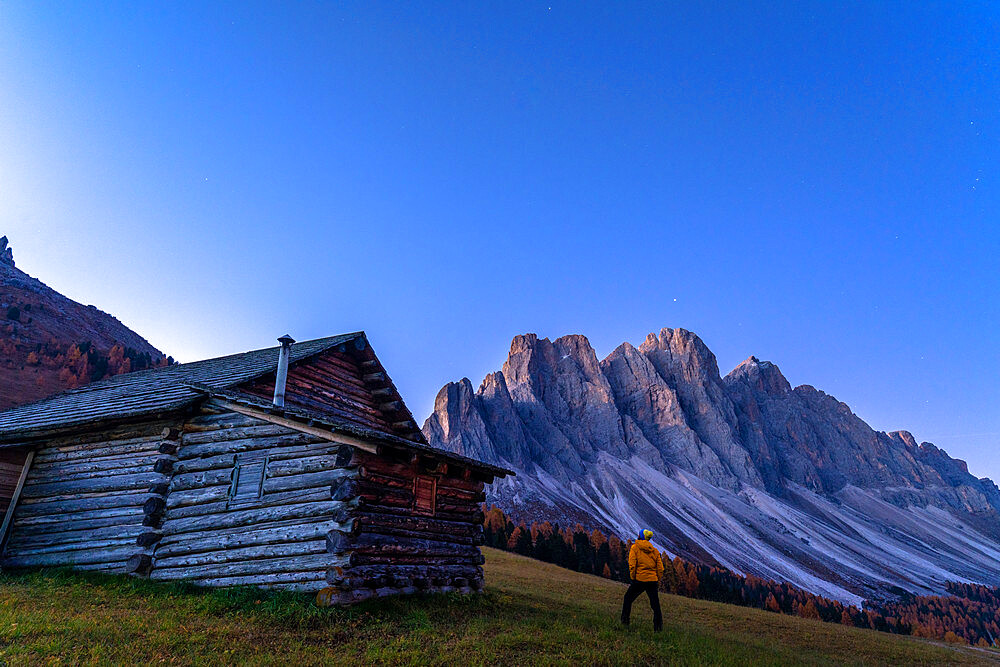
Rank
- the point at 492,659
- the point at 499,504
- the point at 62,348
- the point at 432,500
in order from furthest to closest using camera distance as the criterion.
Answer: the point at 499,504 → the point at 62,348 → the point at 432,500 → the point at 492,659

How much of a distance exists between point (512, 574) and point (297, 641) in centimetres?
1959

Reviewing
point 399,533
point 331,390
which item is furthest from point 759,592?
point 399,533

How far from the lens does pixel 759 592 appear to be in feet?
244

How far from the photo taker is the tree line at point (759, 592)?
5459 centimetres

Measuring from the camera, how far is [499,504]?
92.1m

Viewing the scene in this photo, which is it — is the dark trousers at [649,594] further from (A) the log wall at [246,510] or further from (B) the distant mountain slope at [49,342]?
(B) the distant mountain slope at [49,342]

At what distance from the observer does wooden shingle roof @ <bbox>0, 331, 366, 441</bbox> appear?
14438 millimetres

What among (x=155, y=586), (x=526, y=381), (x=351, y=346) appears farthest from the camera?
(x=526, y=381)

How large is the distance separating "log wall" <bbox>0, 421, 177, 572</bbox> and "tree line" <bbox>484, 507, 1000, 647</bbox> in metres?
45.0

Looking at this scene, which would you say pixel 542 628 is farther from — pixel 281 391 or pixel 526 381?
pixel 526 381

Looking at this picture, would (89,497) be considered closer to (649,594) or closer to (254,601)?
(254,601)

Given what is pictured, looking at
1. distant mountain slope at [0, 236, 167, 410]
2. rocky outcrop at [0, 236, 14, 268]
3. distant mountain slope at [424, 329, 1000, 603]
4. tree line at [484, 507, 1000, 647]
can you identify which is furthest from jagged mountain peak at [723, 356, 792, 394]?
rocky outcrop at [0, 236, 14, 268]

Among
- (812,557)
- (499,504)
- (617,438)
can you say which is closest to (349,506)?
(499,504)

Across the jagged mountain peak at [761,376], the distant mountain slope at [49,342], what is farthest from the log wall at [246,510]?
the jagged mountain peak at [761,376]
